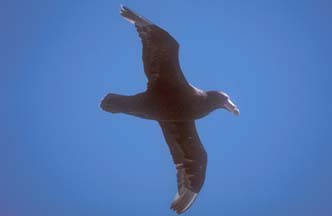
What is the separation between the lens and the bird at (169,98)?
10.8 m

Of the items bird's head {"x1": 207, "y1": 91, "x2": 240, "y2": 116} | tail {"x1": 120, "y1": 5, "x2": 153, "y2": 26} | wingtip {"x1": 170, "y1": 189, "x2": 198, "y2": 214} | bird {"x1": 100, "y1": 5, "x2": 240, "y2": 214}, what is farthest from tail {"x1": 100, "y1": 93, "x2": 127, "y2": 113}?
wingtip {"x1": 170, "y1": 189, "x2": 198, "y2": 214}

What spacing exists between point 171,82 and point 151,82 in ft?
1.84

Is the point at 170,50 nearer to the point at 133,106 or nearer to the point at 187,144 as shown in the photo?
the point at 133,106

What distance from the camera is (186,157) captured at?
12.8 meters

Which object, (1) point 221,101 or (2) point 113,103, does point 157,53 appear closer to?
(2) point 113,103

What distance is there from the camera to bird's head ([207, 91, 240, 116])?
11.3 metres

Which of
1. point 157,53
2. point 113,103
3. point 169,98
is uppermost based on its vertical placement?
point 157,53

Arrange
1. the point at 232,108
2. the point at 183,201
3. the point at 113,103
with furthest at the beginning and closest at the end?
1. the point at 183,201
2. the point at 232,108
3. the point at 113,103

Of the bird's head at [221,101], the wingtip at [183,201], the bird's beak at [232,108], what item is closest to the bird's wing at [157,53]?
the bird's head at [221,101]

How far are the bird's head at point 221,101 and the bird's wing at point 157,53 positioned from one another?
810mm

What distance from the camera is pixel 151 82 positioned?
454 inches

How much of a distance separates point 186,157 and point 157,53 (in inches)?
133

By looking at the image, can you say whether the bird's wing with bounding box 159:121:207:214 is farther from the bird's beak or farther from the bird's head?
the bird's beak

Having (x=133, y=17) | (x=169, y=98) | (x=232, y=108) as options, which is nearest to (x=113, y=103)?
(x=169, y=98)
